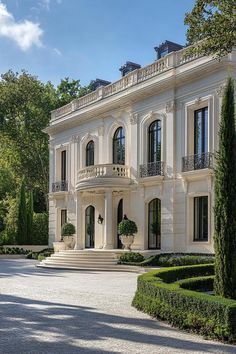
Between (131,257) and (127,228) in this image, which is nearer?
(131,257)

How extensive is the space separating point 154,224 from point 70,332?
17.5 m

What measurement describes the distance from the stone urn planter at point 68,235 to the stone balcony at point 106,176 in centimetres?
318

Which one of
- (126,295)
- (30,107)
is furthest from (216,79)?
(30,107)

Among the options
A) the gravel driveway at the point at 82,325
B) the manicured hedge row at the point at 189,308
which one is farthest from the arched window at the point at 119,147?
the manicured hedge row at the point at 189,308

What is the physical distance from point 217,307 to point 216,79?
15.2 meters

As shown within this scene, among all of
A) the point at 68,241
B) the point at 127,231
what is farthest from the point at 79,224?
the point at 127,231

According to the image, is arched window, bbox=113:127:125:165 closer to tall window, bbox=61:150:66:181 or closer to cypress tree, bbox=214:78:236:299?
tall window, bbox=61:150:66:181

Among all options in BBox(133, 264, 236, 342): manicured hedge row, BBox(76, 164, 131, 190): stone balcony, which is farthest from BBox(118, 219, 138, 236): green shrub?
BBox(133, 264, 236, 342): manicured hedge row

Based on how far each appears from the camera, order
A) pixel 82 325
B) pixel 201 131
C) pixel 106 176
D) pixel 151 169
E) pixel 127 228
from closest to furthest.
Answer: pixel 82 325 < pixel 201 131 < pixel 127 228 < pixel 151 169 < pixel 106 176

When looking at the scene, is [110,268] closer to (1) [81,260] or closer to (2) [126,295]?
(1) [81,260]

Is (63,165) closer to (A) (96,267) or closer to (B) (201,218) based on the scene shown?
(A) (96,267)

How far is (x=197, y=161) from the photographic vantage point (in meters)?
23.2

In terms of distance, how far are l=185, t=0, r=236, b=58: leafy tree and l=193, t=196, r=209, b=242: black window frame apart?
11538mm

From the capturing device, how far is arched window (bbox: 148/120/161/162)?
26.3m
